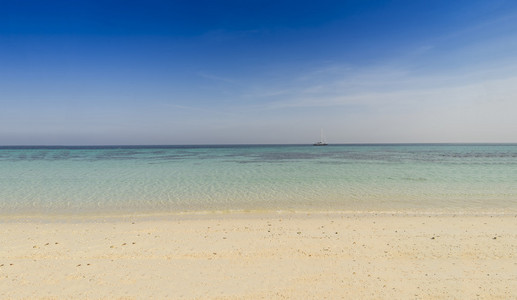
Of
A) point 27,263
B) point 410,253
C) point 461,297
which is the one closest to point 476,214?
point 410,253

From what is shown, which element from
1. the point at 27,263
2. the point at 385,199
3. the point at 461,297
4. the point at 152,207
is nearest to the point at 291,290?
the point at 461,297

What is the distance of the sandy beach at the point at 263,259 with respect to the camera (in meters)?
4.71

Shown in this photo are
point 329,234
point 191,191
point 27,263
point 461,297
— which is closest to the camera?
point 461,297

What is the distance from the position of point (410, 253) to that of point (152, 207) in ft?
32.6

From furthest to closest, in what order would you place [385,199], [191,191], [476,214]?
[191,191]
[385,199]
[476,214]

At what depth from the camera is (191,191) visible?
591 inches

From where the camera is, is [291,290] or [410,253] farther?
[410,253]

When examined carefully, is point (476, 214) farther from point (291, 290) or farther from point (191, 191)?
point (191, 191)

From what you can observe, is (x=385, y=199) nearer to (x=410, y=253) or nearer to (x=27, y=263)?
(x=410, y=253)

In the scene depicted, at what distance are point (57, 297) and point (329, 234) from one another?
6.35m

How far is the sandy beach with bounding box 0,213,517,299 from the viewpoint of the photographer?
4715mm

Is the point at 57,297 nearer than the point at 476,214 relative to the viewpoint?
Yes

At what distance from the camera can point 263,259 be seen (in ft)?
19.7

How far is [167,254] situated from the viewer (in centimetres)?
630
